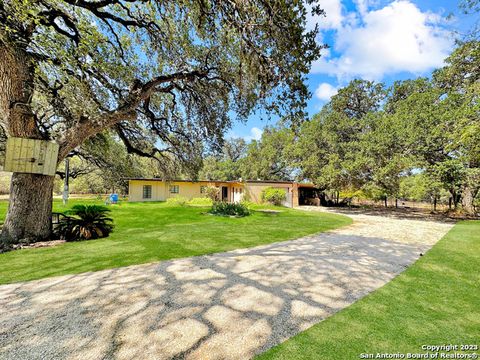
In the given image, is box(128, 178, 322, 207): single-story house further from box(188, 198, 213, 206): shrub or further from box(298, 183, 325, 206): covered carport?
box(298, 183, 325, 206): covered carport

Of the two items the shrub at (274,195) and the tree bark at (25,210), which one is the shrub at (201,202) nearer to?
the shrub at (274,195)

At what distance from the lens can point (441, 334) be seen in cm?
242

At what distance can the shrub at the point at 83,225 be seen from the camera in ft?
21.6

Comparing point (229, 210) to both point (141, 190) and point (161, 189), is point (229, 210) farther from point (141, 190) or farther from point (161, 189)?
point (141, 190)

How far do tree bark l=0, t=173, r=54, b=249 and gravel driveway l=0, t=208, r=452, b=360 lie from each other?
3.08 m

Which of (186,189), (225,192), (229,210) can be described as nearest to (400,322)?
(229,210)

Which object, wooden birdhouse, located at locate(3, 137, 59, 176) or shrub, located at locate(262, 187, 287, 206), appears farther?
shrub, located at locate(262, 187, 287, 206)

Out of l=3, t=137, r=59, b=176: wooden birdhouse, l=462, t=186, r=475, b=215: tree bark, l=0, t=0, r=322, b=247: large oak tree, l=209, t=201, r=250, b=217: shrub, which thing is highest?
l=0, t=0, r=322, b=247: large oak tree

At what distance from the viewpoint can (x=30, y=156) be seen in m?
5.68

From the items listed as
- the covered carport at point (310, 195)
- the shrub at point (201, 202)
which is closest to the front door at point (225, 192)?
the shrub at point (201, 202)

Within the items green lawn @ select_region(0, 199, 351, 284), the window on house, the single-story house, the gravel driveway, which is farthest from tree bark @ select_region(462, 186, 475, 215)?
the window on house

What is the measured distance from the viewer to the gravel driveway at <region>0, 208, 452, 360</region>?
84.0 inches

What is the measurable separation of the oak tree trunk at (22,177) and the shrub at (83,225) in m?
0.44

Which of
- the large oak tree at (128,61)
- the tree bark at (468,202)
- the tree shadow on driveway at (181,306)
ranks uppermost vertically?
the large oak tree at (128,61)
